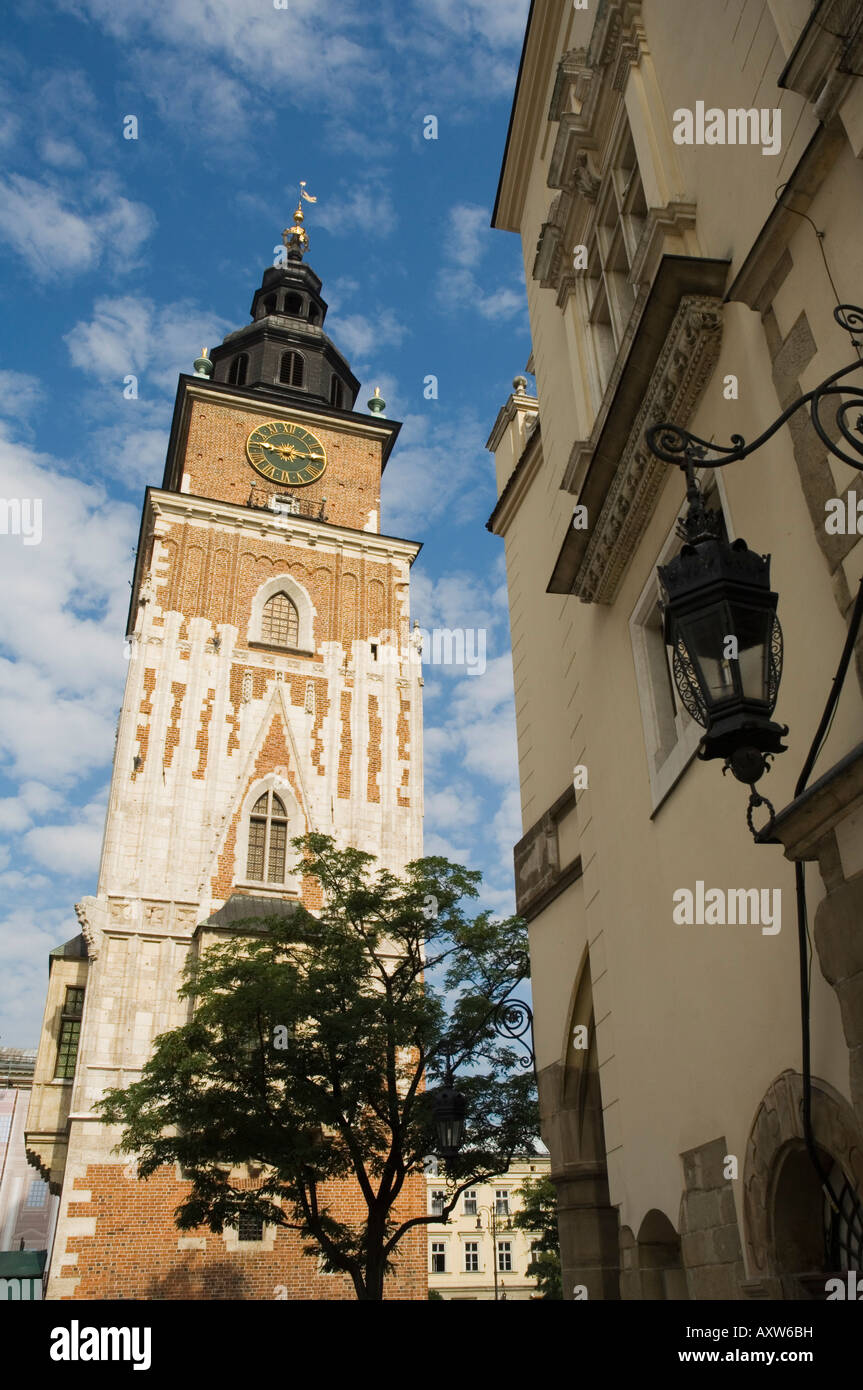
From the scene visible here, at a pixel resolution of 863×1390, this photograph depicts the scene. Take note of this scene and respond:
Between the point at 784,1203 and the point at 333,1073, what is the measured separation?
39.3 ft

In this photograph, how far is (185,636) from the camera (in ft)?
101

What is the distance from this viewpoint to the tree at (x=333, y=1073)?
15914 millimetres

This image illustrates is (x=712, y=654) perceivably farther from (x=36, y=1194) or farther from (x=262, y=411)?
(x=36, y=1194)

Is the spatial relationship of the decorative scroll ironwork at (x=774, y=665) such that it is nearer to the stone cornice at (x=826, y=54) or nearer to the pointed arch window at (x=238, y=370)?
the stone cornice at (x=826, y=54)

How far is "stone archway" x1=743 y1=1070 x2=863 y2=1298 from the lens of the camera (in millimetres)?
4980

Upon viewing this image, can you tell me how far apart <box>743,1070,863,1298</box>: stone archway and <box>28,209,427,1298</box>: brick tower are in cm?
1977

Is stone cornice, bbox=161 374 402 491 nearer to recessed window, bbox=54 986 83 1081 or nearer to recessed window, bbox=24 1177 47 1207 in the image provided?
recessed window, bbox=54 986 83 1081

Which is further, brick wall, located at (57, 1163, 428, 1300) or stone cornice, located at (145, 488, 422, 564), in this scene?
stone cornice, located at (145, 488, 422, 564)

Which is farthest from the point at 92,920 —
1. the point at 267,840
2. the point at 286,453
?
the point at 286,453

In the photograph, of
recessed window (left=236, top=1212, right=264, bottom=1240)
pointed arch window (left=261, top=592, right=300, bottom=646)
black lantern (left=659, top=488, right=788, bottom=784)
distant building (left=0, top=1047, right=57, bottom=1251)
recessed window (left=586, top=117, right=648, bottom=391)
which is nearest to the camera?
black lantern (left=659, top=488, right=788, bottom=784)

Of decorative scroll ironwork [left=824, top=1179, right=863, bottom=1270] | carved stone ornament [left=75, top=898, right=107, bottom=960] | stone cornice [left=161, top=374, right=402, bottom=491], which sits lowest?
decorative scroll ironwork [left=824, top=1179, right=863, bottom=1270]

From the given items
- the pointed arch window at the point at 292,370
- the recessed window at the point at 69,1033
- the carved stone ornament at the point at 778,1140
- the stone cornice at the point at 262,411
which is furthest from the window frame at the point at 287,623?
the carved stone ornament at the point at 778,1140

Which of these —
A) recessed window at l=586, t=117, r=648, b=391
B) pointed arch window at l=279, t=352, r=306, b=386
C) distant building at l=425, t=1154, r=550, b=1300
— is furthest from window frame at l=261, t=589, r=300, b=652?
distant building at l=425, t=1154, r=550, b=1300

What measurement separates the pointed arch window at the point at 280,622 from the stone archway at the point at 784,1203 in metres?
28.0
